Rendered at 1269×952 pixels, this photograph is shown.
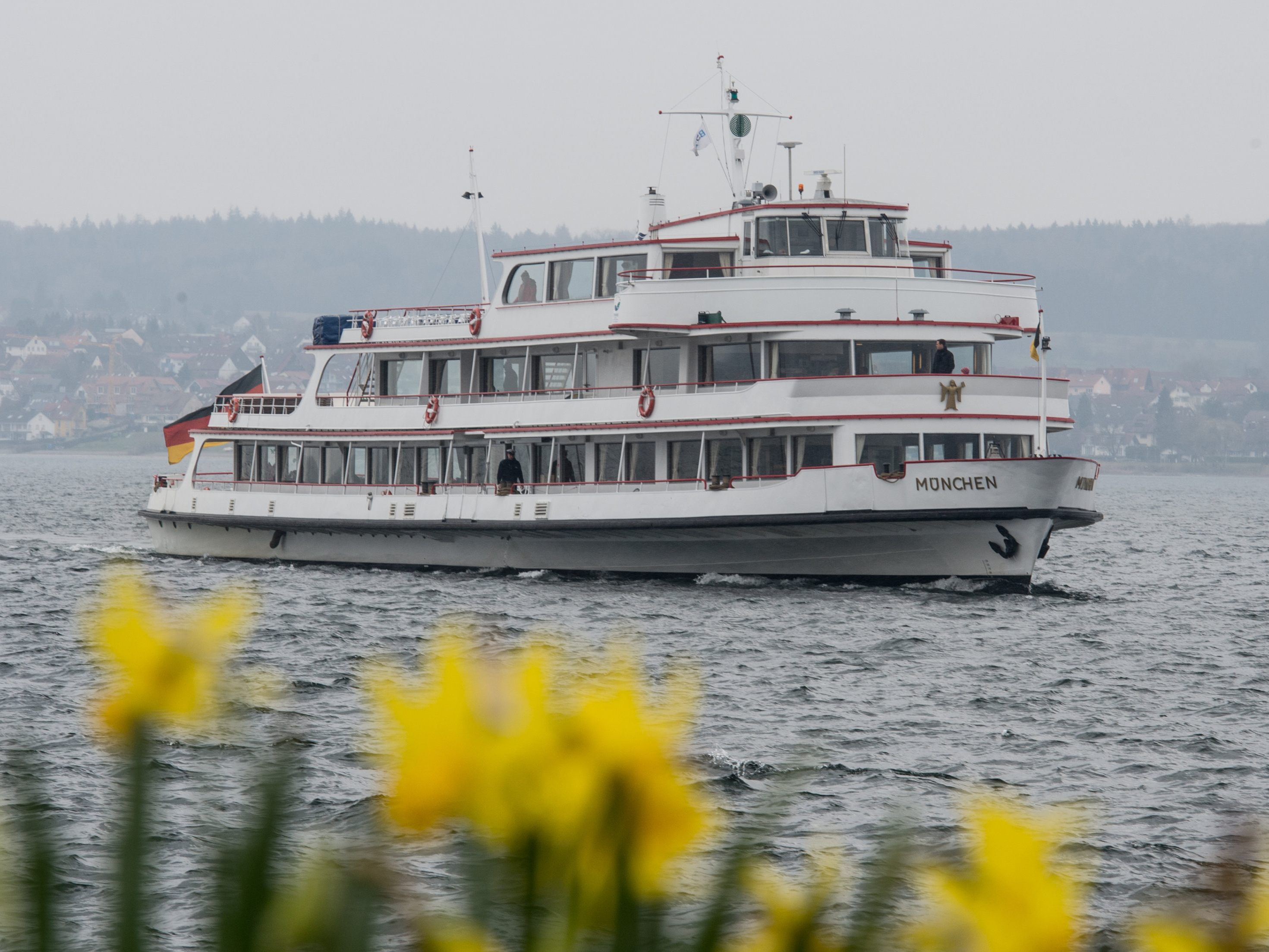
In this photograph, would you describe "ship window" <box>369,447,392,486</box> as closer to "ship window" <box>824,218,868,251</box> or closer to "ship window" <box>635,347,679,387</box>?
"ship window" <box>635,347,679,387</box>

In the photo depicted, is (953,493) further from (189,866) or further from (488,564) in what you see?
(189,866)

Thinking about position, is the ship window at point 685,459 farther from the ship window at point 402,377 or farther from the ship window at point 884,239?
the ship window at point 402,377

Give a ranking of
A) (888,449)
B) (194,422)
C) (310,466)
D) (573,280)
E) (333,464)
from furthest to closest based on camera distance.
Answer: (194,422), (310,466), (333,464), (573,280), (888,449)

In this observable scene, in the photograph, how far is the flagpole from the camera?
2467 centimetres

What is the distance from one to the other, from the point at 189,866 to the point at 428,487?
19.4m

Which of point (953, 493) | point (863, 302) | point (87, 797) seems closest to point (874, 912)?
point (87, 797)

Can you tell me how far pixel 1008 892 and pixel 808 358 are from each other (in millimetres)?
25271

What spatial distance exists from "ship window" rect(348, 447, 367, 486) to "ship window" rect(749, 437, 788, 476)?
849 centimetres

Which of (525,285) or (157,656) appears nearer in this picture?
(157,656)

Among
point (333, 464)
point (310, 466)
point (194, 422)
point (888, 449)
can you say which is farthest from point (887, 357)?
point (194, 422)

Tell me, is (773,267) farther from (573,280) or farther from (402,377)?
(402,377)

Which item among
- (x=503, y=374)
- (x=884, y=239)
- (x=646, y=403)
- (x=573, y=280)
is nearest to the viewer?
(x=646, y=403)

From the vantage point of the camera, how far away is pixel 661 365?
90.8ft

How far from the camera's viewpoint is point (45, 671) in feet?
58.9
